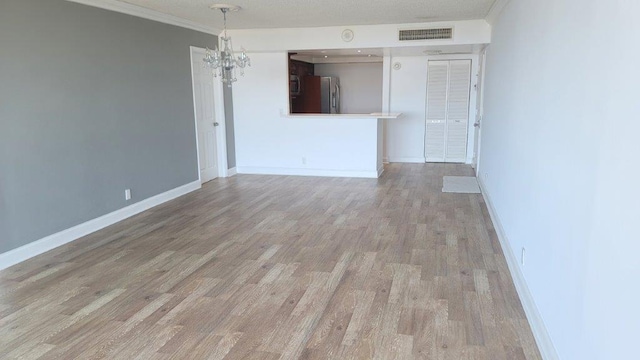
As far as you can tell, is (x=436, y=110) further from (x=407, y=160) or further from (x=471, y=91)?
(x=407, y=160)

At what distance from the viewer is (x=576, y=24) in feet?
6.98

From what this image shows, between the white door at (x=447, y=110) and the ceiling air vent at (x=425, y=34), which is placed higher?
the ceiling air vent at (x=425, y=34)

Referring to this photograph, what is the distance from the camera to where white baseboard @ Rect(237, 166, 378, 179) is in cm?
760

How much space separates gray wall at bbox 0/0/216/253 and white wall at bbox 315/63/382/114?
17.6 ft

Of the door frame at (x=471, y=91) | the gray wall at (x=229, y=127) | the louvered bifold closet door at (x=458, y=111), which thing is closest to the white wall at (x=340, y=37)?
the gray wall at (x=229, y=127)

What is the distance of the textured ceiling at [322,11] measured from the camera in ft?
17.0

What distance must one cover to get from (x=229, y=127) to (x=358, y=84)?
4.27m

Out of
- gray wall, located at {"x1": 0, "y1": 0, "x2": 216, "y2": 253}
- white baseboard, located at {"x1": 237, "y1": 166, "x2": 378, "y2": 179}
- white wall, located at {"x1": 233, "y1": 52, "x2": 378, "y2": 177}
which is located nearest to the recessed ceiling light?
gray wall, located at {"x1": 0, "y1": 0, "x2": 216, "y2": 253}

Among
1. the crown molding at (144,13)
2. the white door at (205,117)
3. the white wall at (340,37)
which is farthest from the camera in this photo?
the white door at (205,117)

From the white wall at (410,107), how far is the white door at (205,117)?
11.3 ft

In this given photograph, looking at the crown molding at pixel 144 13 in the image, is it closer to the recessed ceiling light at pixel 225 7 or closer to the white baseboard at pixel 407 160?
the recessed ceiling light at pixel 225 7

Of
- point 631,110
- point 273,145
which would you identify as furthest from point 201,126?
point 631,110

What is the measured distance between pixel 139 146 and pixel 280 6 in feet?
7.67

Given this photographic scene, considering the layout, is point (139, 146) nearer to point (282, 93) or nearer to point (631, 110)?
point (282, 93)
